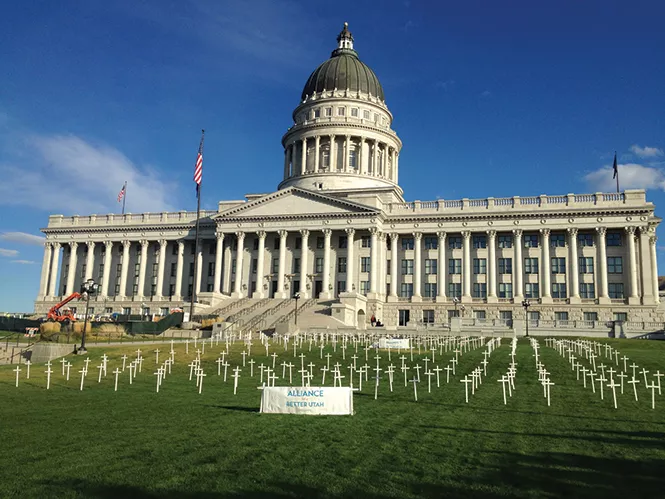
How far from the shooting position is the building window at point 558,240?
7294 centimetres

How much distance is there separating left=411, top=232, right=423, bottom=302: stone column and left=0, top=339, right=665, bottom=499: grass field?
5283 centimetres

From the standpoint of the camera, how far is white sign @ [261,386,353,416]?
1700cm

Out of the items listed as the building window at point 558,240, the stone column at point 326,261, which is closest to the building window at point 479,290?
the building window at point 558,240

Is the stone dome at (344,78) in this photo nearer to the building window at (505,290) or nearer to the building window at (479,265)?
the building window at (479,265)

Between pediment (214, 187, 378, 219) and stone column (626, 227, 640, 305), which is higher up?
pediment (214, 187, 378, 219)

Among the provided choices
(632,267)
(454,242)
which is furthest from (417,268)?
(632,267)

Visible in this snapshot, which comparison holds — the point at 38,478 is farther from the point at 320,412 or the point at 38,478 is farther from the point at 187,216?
the point at 187,216

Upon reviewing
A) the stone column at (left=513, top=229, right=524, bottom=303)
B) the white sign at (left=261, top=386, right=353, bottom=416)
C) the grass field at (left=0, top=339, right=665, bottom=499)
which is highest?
the stone column at (left=513, top=229, right=524, bottom=303)

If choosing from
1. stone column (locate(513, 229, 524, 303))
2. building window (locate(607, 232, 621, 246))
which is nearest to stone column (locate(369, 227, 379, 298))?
stone column (locate(513, 229, 524, 303))

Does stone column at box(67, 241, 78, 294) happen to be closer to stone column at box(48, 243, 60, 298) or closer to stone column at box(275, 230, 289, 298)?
stone column at box(48, 243, 60, 298)

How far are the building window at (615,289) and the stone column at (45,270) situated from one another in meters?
81.4

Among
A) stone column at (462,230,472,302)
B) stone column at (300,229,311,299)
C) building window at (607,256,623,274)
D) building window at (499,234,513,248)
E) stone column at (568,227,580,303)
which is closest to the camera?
building window at (607,256,623,274)

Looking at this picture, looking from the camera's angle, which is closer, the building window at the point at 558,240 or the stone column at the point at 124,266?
the building window at the point at 558,240

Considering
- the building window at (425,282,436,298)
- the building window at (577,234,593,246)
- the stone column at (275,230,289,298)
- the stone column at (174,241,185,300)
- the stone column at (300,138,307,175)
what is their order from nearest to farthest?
1. the building window at (577,234,593,246)
2. the stone column at (275,230,289,298)
3. the building window at (425,282,436,298)
4. the stone column at (174,241,185,300)
5. the stone column at (300,138,307,175)
